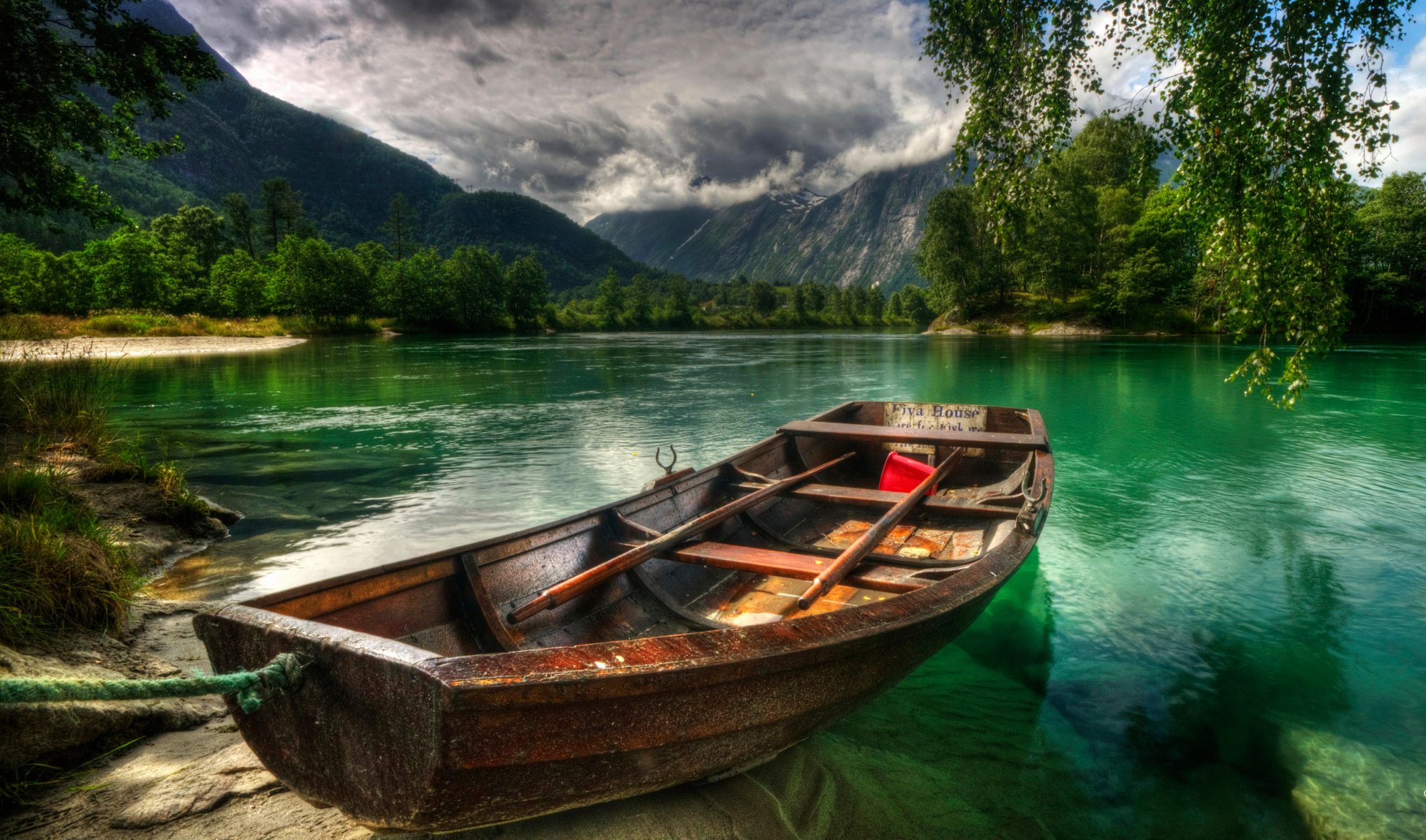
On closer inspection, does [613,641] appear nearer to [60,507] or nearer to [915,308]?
[60,507]

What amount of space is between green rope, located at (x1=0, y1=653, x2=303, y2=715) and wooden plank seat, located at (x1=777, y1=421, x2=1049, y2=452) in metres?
5.79

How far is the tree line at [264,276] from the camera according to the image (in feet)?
155

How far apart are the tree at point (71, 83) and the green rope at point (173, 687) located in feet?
28.2

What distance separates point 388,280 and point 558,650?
8115cm

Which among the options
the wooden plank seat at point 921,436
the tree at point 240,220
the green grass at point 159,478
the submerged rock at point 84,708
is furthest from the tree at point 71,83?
the tree at point 240,220

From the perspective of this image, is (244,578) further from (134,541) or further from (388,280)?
(388,280)

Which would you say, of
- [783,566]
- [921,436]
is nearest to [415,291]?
[921,436]

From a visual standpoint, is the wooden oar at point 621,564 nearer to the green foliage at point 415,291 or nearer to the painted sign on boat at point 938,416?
the painted sign on boat at point 938,416

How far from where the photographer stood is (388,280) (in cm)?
7262

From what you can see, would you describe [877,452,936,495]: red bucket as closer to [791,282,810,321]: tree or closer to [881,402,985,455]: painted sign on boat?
[881,402,985,455]: painted sign on boat

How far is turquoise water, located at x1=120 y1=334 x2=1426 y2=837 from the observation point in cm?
328

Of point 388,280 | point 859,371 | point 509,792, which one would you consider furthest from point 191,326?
point 509,792

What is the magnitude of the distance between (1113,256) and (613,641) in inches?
2403

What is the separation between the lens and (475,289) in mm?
81000
